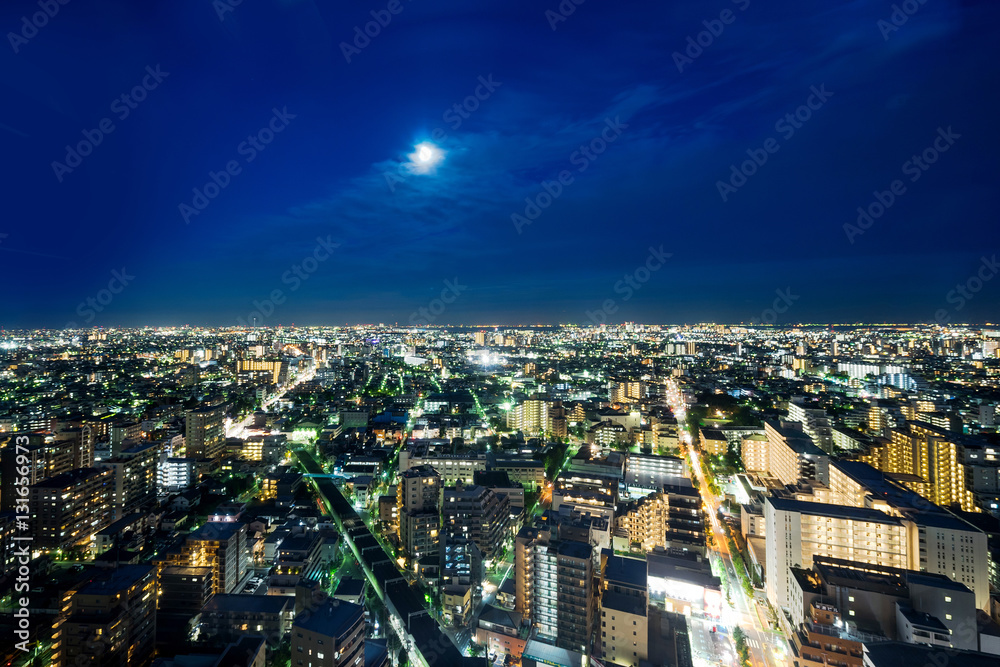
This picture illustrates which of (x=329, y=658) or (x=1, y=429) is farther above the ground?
(x=1, y=429)

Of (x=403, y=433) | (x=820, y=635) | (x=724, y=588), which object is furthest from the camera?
(x=403, y=433)

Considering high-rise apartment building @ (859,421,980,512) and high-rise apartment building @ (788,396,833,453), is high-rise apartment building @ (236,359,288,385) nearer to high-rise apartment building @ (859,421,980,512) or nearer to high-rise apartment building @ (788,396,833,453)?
high-rise apartment building @ (788,396,833,453)

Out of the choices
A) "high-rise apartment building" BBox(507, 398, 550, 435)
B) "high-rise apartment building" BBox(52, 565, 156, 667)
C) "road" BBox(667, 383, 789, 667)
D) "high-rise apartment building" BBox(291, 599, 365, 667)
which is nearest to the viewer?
"high-rise apartment building" BBox(291, 599, 365, 667)

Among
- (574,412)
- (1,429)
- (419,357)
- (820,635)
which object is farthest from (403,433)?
(419,357)

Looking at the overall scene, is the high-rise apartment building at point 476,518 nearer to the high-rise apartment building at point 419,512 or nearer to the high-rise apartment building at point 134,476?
the high-rise apartment building at point 419,512

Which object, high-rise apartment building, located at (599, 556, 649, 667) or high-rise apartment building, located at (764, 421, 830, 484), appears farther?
high-rise apartment building, located at (764, 421, 830, 484)

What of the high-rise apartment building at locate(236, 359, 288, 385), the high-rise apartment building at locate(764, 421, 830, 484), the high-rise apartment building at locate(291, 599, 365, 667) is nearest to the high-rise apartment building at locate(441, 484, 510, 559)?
the high-rise apartment building at locate(291, 599, 365, 667)

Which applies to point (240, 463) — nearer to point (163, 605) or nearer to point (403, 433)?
point (403, 433)
